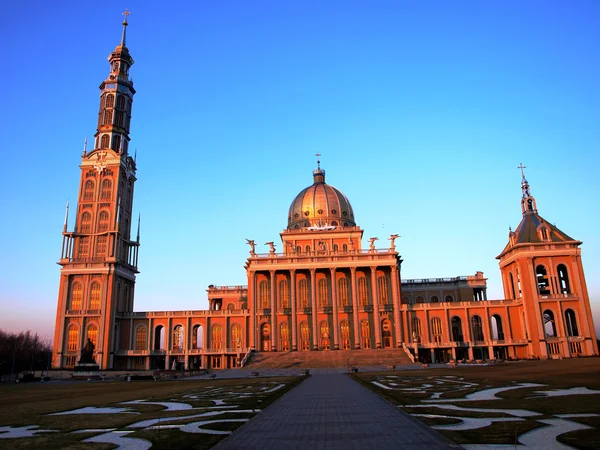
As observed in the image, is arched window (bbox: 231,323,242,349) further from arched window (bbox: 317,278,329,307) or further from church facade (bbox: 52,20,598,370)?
arched window (bbox: 317,278,329,307)

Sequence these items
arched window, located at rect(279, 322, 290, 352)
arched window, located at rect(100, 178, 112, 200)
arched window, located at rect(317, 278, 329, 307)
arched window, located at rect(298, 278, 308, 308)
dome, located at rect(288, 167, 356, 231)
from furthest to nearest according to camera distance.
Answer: dome, located at rect(288, 167, 356, 231) → arched window, located at rect(100, 178, 112, 200) → arched window, located at rect(298, 278, 308, 308) → arched window, located at rect(317, 278, 329, 307) → arched window, located at rect(279, 322, 290, 352)

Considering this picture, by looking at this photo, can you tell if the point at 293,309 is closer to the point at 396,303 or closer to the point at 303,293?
the point at 303,293

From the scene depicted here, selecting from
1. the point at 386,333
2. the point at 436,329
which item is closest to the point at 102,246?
the point at 386,333


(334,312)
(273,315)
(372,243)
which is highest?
(372,243)

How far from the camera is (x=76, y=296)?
80438 mm

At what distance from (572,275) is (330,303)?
37.5 m

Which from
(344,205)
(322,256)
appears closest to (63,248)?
(322,256)

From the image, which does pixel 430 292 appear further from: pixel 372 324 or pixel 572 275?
pixel 572 275

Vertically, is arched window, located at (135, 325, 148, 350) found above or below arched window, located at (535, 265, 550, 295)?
below

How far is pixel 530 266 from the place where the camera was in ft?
239

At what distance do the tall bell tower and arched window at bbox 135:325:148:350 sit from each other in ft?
11.2

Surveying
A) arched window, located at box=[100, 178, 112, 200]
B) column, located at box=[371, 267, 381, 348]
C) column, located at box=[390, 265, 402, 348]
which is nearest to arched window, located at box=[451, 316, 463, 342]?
column, located at box=[390, 265, 402, 348]

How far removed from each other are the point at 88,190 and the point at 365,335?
5491 centimetres

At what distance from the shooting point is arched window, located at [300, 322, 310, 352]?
77750mm
